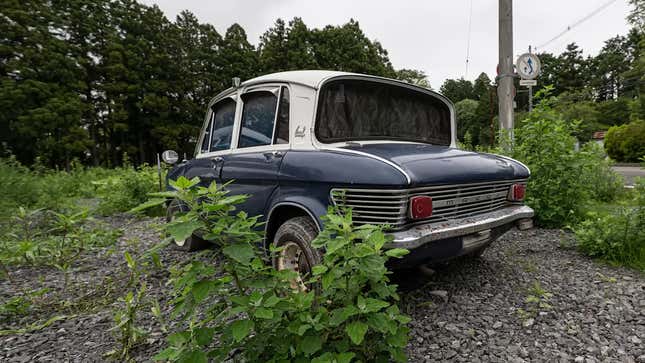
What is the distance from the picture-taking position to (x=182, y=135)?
2947 centimetres

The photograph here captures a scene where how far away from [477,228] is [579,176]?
293 cm

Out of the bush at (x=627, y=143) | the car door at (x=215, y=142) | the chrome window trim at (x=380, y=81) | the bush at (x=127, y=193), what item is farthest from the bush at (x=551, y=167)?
the bush at (x=627, y=143)

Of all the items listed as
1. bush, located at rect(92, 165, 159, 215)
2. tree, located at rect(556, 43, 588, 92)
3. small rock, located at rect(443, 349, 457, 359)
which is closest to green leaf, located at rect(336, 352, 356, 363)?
small rock, located at rect(443, 349, 457, 359)

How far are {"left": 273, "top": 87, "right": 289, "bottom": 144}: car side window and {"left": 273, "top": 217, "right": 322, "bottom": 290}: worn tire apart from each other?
2.34 ft

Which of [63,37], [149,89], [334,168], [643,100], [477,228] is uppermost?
[63,37]

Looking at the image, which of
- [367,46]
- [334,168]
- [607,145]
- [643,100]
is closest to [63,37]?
[367,46]

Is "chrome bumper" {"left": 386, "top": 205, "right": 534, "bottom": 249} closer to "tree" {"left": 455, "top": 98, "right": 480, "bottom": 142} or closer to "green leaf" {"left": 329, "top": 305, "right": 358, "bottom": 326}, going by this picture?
"green leaf" {"left": 329, "top": 305, "right": 358, "bottom": 326}

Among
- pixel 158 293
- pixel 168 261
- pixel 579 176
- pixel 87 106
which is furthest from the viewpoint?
pixel 87 106

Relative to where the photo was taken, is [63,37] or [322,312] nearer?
[322,312]

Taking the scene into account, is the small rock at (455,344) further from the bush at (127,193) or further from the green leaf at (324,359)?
the bush at (127,193)

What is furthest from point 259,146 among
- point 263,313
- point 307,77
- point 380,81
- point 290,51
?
point 290,51

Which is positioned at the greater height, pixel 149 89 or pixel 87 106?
pixel 149 89

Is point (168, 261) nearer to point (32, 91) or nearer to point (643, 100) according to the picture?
point (32, 91)

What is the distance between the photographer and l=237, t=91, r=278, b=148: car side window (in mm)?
2838
